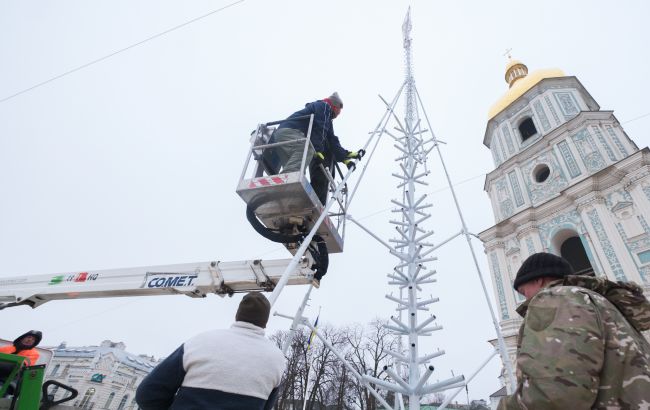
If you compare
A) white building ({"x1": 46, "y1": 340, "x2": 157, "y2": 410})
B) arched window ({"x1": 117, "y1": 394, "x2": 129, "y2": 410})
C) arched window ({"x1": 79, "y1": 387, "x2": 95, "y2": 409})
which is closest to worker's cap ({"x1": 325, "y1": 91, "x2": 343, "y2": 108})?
white building ({"x1": 46, "y1": 340, "x2": 157, "y2": 410})

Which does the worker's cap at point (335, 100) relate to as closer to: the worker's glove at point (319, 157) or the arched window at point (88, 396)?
the worker's glove at point (319, 157)

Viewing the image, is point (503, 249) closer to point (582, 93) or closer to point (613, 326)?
point (582, 93)

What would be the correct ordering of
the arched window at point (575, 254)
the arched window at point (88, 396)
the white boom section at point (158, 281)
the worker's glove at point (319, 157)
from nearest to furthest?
the white boom section at point (158, 281) < the worker's glove at point (319, 157) < the arched window at point (575, 254) < the arched window at point (88, 396)

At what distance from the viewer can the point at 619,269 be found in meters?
12.3

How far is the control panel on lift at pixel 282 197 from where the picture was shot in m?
4.37

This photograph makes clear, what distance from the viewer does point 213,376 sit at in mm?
1830

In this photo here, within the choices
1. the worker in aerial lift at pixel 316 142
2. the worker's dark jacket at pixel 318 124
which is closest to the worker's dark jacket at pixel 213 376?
the worker in aerial lift at pixel 316 142

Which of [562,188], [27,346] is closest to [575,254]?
[562,188]

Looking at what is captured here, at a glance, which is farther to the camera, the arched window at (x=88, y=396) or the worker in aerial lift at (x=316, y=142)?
the arched window at (x=88, y=396)

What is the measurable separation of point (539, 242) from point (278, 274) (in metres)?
15.2

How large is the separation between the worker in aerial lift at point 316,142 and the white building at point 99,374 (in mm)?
44950

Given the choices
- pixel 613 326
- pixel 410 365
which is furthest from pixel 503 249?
pixel 613 326

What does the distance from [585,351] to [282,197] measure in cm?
360

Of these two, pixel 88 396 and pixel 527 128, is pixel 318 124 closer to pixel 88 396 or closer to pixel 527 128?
pixel 527 128
